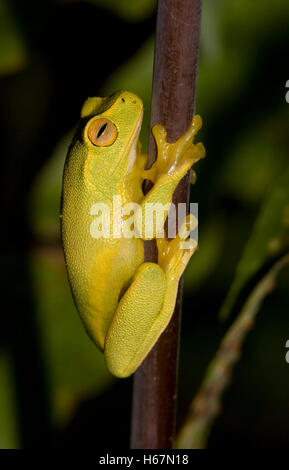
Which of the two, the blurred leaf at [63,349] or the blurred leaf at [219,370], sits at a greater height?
the blurred leaf at [63,349]

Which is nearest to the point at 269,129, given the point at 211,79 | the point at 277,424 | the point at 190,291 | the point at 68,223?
the point at 211,79

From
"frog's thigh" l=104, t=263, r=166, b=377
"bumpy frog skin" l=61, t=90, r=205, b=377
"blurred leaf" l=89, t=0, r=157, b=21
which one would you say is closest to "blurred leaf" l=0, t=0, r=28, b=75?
"blurred leaf" l=89, t=0, r=157, b=21

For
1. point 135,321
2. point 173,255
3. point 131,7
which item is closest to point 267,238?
point 173,255

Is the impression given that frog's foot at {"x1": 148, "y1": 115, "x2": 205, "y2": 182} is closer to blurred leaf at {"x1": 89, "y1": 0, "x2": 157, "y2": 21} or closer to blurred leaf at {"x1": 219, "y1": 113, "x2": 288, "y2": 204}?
blurred leaf at {"x1": 219, "y1": 113, "x2": 288, "y2": 204}

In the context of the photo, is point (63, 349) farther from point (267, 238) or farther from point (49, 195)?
point (267, 238)

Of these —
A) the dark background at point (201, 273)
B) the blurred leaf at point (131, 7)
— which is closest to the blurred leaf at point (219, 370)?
the dark background at point (201, 273)

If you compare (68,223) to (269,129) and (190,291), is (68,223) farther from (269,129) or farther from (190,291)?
(269,129)

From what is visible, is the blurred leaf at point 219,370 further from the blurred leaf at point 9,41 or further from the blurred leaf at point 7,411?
the blurred leaf at point 9,41
